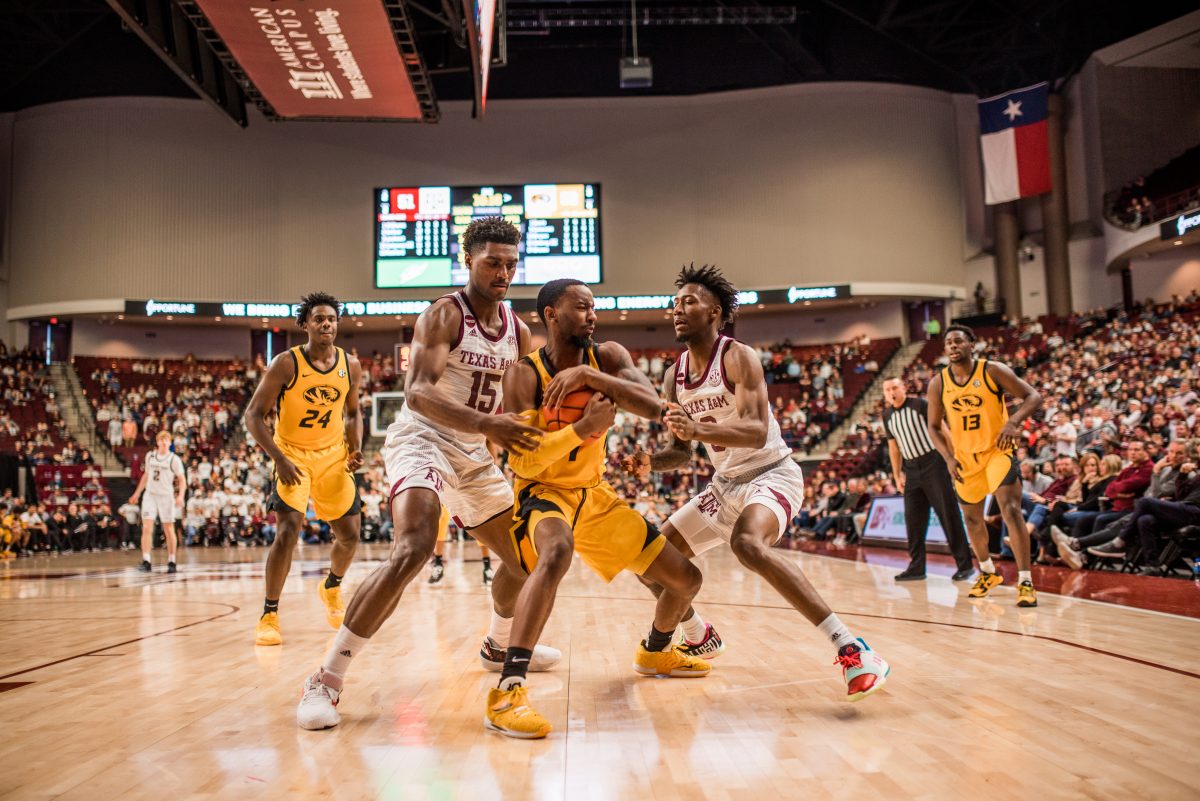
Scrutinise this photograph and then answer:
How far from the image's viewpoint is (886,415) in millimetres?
8484

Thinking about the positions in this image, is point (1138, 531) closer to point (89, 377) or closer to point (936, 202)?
point (936, 202)

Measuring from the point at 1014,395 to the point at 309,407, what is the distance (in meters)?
5.06

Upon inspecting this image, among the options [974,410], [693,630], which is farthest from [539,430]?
[974,410]

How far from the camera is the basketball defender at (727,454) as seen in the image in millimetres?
3867

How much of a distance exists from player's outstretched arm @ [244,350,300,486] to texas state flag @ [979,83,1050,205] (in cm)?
2565

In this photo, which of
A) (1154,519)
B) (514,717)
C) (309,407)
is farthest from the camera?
(1154,519)

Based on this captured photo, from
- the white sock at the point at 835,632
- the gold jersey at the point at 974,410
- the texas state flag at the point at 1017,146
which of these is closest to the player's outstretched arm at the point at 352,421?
the white sock at the point at 835,632

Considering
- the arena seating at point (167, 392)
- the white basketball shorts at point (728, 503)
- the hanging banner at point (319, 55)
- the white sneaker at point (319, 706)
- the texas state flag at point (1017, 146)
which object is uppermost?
the texas state flag at point (1017, 146)

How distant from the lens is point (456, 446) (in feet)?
13.7

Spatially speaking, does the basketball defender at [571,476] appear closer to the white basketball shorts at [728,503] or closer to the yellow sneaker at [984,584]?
the white basketball shorts at [728,503]

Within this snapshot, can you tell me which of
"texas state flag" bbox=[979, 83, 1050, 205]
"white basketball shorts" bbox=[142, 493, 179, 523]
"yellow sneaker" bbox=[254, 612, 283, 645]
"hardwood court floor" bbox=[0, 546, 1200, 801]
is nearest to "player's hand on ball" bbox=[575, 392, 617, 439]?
"hardwood court floor" bbox=[0, 546, 1200, 801]

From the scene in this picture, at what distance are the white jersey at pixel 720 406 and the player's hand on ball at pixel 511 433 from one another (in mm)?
1237

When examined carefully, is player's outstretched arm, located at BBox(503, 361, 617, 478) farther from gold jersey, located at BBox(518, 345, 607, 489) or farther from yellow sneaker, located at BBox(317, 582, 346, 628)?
yellow sneaker, located at BBox(317, 582, 346, 628)

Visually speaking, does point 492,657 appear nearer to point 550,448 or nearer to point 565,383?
point 550,448
